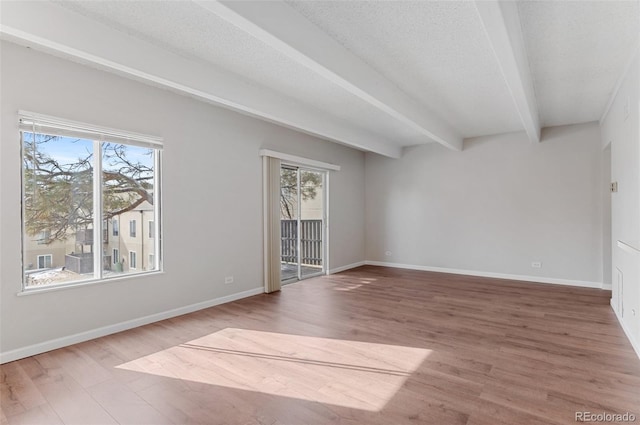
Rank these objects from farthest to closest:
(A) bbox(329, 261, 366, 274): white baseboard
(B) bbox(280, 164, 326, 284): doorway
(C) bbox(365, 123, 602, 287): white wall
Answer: (A) bbox(329, 261, 366, 274): white baseboard < (B) bbox(280, 164, 326, 284): doorway < (C) bbox(365, 123, 602, 287): white wall

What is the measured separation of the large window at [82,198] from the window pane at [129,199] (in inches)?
0.4

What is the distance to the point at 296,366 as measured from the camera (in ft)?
9.25

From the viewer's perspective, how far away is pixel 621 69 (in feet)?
11.2

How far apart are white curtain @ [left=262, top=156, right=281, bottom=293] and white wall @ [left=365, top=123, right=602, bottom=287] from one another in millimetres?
3209

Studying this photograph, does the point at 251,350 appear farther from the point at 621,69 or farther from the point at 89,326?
the point at 621,69

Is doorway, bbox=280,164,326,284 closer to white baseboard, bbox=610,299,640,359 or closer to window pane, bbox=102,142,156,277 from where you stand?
window pane, bbox=102,142,156,277

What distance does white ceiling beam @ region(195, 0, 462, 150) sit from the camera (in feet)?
6.81

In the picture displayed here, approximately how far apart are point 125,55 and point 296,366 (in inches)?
117

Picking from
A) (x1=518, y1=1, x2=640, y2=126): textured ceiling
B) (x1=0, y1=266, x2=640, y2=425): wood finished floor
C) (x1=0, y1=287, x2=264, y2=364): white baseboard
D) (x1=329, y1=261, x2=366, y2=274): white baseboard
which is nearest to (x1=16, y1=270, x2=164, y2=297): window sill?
(x1=0, y1=287, x2=264, y2=364): white baseboard

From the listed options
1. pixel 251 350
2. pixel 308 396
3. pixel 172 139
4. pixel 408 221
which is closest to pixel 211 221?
pixel 172 139

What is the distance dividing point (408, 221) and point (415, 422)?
5.73 meters

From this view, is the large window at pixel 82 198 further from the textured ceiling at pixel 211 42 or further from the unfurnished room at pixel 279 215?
the textured ceiling at pixel 211 42

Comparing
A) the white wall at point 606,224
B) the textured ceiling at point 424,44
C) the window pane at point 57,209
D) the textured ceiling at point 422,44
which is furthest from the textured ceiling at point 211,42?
the white wall at point 606,224

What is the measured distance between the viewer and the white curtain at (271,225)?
5.39 m
